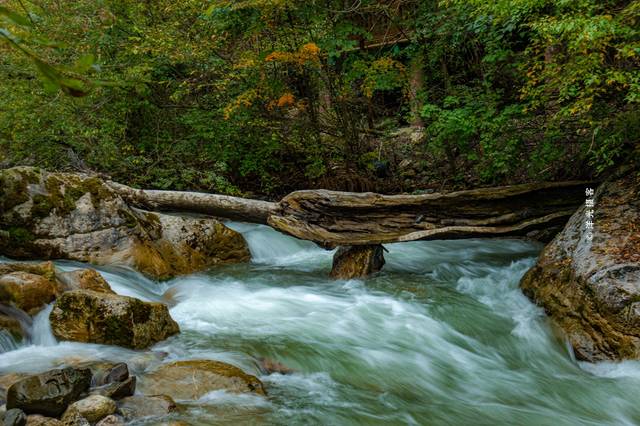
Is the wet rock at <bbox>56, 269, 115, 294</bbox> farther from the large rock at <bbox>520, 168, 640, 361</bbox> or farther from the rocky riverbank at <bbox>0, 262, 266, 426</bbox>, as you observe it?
the large rock at <bbox>520, 168, 640, 361</bbox>

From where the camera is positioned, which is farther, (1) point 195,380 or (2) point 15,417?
(1) point 195,380

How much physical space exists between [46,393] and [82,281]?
7.97 ft

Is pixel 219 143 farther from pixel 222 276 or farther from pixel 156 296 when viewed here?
pixel 156 296

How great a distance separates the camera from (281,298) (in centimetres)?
692

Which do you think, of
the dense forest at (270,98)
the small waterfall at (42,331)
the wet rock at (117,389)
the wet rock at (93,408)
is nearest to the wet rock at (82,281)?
the small waterfall at (42,331)

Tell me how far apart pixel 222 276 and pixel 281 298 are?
52.8 inches

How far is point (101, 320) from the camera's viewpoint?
473 centimetres

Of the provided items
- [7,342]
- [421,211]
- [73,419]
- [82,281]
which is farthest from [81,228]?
[421,211]

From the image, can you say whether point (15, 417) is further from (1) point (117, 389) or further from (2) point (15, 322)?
(2) point (15, 322)

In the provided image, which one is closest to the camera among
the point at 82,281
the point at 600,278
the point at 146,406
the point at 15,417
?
the point at 15,417

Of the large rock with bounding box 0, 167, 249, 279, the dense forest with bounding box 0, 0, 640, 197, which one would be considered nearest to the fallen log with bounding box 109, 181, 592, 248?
the dense forest with bounding box 0, 0, 640, 197

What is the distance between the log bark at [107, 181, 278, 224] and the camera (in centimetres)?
812

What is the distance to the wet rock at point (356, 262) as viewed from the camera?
762 cm

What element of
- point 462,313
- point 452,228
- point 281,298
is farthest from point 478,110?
point 281,298
